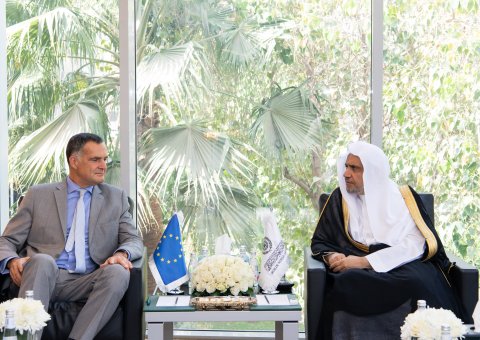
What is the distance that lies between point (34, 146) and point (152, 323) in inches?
78.3

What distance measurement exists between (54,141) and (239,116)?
1.21m

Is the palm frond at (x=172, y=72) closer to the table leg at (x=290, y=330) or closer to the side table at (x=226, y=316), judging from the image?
the side table at (x=226, y=316)

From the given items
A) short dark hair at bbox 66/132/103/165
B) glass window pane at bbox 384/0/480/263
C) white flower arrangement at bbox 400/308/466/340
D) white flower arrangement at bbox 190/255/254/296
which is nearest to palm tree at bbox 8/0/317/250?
glass window pane at bbox 384/0/480/263

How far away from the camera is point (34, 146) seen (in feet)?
18.9

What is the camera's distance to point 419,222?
4.82 m

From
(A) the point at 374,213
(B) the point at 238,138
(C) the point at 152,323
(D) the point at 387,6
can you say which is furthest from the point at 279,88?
(C) the point at 152,323

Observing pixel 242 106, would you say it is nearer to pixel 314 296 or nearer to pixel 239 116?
pixel 239 116

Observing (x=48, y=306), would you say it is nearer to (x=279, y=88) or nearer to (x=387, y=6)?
(x=279, y=88)

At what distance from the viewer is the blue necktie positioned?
15.5ft

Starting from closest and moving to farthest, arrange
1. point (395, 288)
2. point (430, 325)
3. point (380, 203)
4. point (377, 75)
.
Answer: point (430, 325) < point (395, 288) < point (380, 203) < point (377, 75)

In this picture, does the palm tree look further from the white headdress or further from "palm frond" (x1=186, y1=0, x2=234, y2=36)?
the white headdress

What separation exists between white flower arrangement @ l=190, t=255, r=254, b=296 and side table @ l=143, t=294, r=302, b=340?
A: 15cm

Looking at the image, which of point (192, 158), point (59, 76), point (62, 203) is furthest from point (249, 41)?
point (62, 203)

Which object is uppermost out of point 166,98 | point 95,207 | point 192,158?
point 166,98
